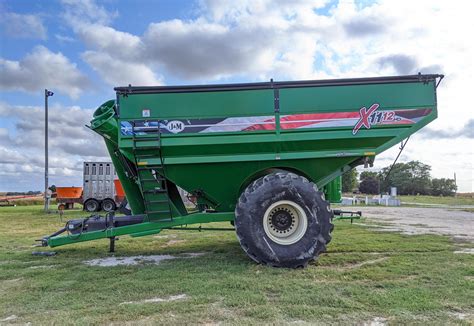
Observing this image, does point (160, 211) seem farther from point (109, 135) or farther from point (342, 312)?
point (342, 312)

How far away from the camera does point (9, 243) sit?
28.3 feet

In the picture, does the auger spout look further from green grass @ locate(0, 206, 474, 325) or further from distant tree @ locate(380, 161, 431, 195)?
distant tree @ locate(380, 161, 431, 195)

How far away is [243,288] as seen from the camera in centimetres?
459

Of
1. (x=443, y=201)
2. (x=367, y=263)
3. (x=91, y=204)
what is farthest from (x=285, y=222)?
(x=443, y=201)

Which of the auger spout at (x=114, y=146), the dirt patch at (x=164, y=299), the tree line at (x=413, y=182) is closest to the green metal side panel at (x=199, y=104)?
the auger spout at (x=114, y=146)

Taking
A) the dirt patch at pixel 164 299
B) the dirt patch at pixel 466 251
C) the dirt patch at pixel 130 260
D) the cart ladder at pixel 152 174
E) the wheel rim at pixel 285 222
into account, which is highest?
the cart ladder at pixel 152 174

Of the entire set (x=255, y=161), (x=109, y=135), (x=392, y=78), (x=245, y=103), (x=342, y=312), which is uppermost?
(x=392, y=78)

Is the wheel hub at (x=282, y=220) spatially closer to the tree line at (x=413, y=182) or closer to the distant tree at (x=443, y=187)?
the tree line at (x=413, y=182)

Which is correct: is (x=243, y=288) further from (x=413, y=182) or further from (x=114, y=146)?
(x=413, y=182)

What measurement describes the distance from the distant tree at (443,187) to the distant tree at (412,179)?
98 cm

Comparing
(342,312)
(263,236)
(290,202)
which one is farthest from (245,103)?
(342,312)

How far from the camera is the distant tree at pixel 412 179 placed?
262 feet

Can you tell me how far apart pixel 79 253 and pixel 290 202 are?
4209mm

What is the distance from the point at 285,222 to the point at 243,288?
5.37 feet
